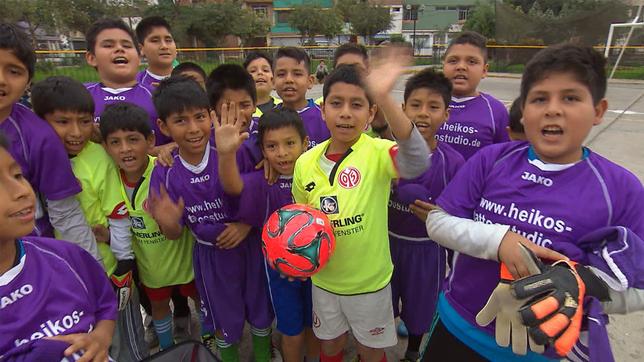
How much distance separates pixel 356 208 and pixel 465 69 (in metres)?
1.65

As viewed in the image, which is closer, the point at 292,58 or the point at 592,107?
the point at 592,107

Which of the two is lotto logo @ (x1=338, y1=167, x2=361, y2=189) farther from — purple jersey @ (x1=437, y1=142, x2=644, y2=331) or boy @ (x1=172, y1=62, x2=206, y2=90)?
boy @ (x1=172, y1=62, x2=206, y2=90)

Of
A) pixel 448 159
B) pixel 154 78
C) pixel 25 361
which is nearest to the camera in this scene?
pixel 25 361

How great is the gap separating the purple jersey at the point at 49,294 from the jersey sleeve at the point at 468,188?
144 centimetres

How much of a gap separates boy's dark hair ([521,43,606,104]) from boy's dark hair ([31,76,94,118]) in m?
2.19

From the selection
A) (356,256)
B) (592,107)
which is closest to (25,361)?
(356,256)

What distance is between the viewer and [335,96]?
80.3 inches

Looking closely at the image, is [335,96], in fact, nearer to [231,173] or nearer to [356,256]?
[231,173]

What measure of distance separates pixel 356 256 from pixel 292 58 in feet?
6.07

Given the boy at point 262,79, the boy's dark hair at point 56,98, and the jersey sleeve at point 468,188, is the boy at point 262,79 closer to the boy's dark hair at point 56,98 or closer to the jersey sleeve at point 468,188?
the boy's dark hair at point 56,98

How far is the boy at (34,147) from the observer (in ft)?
5.83

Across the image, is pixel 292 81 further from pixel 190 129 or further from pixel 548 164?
pixel 548 164

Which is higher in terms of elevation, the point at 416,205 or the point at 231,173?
the point at 231,173

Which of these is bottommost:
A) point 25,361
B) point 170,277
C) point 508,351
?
point 170,277
